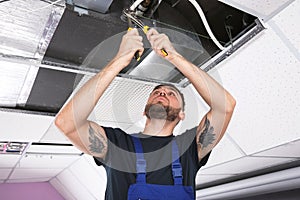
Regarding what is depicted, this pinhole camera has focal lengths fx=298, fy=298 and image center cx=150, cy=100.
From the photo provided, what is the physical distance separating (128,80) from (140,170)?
0.64 meters

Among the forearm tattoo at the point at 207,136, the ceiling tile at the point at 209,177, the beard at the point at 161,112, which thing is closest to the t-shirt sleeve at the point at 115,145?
the beard at the point at 161,112

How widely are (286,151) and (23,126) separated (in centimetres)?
196

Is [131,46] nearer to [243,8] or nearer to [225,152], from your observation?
[243,8]

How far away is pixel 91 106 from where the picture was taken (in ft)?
3.66

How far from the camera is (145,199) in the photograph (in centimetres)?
114

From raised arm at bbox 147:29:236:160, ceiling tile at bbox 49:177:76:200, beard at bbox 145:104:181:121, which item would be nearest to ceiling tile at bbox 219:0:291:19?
raised arm at bbox 147:29:236:160

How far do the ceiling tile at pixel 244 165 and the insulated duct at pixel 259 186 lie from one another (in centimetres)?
9

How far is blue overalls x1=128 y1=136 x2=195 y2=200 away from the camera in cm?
115

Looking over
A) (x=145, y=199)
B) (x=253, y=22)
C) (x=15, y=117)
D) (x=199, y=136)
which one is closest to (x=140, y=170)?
(x=145, y=199)

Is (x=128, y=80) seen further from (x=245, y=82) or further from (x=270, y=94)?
(x=270, y=94)

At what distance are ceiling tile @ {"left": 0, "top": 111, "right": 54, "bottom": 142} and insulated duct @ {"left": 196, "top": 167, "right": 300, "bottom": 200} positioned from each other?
168 cm

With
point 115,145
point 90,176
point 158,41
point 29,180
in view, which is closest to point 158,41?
point 158,41

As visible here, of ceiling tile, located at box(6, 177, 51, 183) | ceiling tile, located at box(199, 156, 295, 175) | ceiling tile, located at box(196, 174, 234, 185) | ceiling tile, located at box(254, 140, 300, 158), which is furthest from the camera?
ceiling tile, located at box(6, 177, 51, 183)

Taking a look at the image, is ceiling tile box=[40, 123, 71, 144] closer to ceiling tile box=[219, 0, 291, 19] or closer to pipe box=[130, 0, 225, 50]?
pipe box=[130, 0, 225, 50]
